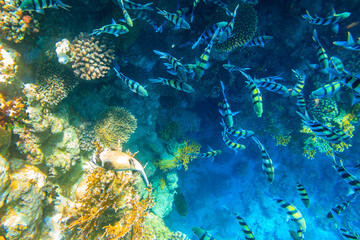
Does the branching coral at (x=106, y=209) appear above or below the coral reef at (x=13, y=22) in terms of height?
below

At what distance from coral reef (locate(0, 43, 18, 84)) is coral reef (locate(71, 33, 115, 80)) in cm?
98

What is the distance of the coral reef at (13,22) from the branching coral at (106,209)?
314 centimetres

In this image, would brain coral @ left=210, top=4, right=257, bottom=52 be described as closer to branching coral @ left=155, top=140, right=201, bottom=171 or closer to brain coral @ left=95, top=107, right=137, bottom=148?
brain coral @ left=95, top=107, right=137, bottom=148

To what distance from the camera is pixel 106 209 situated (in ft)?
9.91

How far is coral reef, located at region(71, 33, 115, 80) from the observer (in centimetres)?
363

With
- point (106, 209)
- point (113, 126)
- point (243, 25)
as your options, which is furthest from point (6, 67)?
point (243, 25)

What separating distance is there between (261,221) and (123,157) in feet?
43.2

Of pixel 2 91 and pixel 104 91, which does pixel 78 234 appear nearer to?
pixel 2 91

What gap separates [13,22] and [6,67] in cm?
96

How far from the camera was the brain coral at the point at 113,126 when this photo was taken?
14.7 feet

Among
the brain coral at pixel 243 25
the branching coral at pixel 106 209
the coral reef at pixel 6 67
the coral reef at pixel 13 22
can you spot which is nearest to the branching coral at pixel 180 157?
the branching coral at pixel 106 209

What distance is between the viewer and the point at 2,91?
3031 millimetres

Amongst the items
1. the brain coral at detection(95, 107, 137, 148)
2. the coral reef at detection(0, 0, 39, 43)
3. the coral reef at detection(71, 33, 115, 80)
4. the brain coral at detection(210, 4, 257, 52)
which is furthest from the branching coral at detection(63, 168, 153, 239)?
the brain coral at detection(210, 4, 257, 52)

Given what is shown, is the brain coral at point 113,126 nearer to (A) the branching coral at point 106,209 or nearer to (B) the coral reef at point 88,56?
(B) the coral reef at point 88,56
